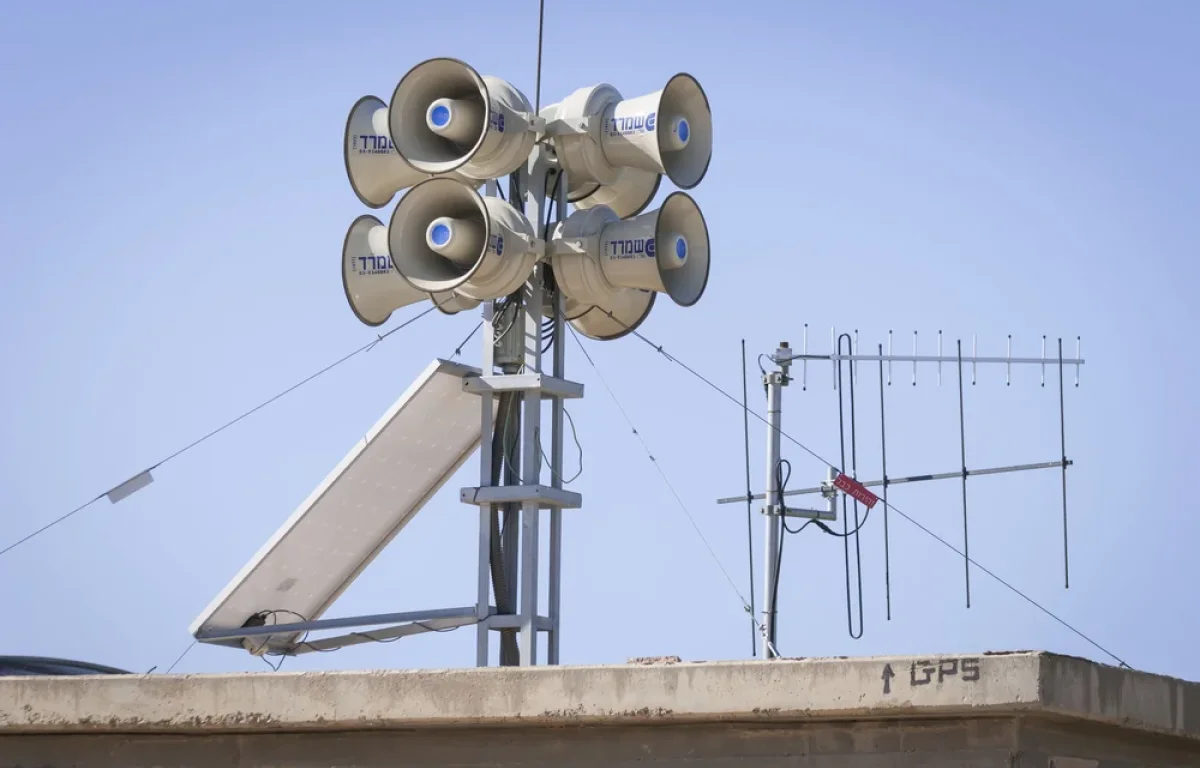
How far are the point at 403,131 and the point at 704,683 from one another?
680 cm

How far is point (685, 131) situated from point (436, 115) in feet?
5.57

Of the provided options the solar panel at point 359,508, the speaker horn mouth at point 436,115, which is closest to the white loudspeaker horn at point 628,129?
the speaker horn mouth at point 436,115

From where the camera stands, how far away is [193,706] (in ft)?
24.8

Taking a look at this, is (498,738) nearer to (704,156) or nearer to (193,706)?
(193,706)

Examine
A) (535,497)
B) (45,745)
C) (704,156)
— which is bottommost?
(45,745)

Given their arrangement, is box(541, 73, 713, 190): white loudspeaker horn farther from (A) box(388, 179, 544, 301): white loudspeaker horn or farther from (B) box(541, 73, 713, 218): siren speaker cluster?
(A) box(388, 179, 544, 301): white loudspeaker horn

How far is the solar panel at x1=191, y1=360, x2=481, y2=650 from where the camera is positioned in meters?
12.8

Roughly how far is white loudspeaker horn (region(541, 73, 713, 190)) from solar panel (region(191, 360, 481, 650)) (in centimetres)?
164

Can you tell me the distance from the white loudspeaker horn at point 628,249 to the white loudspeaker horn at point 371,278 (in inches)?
38.9

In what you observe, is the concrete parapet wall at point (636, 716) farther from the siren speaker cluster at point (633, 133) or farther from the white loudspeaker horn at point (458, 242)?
the siren speaker cluster at point (633, 133)

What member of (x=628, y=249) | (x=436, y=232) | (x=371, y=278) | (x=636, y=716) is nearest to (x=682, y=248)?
(x=628, y=249)

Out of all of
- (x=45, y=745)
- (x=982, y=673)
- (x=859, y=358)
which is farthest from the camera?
(x=859, y=358)

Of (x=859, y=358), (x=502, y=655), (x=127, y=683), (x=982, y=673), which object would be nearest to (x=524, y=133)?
(x=502, y=655)

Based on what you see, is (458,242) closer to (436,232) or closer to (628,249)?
(436,232)
